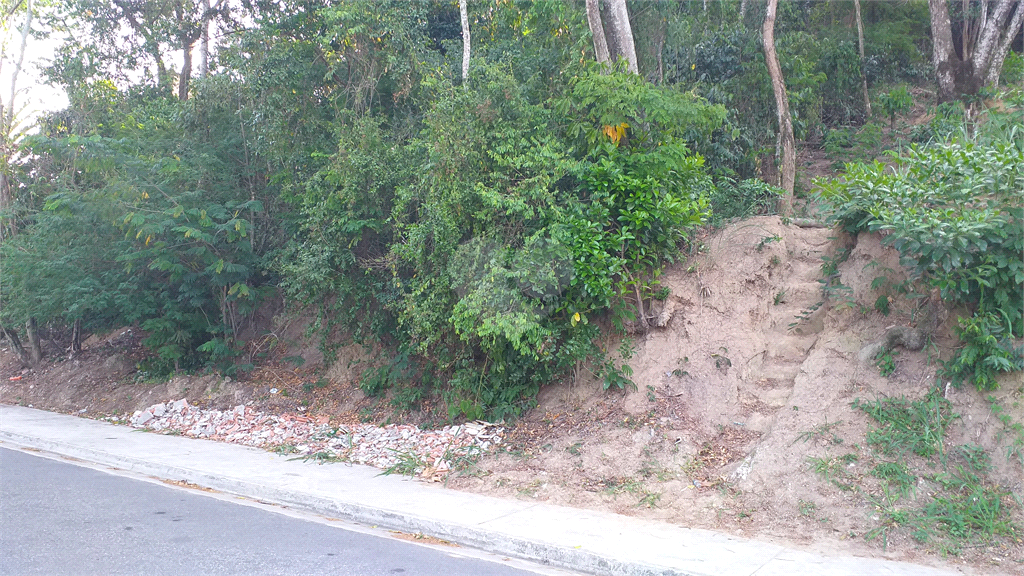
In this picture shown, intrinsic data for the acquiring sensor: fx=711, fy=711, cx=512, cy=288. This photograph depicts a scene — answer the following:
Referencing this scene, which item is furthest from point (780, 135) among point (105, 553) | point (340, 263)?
point (105, 553)

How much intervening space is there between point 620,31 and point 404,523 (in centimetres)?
810

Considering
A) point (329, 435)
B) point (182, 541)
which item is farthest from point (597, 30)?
point (182, 541)

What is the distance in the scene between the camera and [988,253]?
23.0ft

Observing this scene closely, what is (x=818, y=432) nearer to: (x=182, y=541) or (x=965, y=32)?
(x=182, y=541)

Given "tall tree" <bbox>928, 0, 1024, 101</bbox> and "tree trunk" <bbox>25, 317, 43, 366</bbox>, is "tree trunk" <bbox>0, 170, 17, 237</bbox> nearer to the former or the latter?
"tree trunk" <bbox>25, 317, 43, 366</bbox>

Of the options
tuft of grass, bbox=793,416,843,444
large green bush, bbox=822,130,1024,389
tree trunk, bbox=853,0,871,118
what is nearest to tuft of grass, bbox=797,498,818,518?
tuft of grass, bbox=793,416,843,444

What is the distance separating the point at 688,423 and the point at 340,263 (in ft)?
19.3

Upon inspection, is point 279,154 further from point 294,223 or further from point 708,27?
point 708,27

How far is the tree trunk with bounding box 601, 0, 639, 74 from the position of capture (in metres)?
11.1

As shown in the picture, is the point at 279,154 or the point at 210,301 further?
the point at 210,301

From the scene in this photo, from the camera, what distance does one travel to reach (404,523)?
716 cm

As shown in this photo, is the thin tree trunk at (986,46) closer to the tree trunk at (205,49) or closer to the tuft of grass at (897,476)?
the tuft of grass at (897,476)

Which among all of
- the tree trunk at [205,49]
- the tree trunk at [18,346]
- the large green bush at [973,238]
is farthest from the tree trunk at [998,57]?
the tree trunk at [18,346]

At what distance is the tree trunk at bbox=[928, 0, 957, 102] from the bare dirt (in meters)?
5.83
